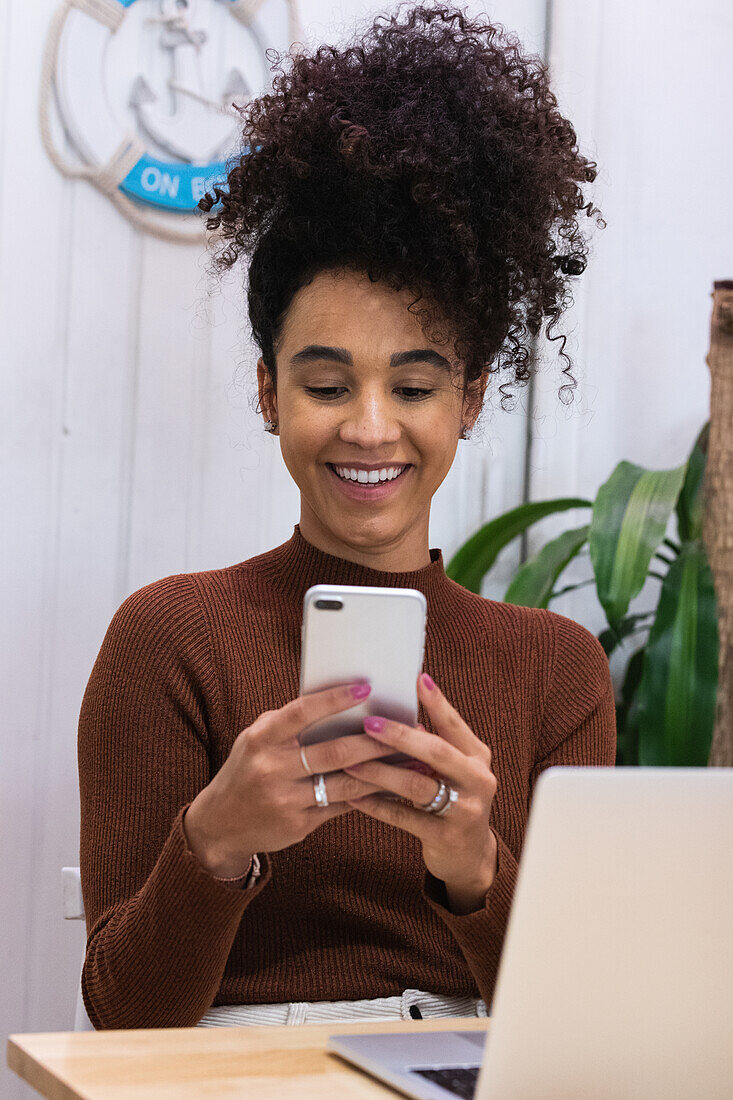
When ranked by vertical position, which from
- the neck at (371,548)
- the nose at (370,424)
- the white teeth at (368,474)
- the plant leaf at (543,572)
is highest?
the nose at (370,424)

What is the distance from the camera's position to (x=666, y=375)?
2516mm

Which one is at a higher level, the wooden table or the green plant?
the green plant

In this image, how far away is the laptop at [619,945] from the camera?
673 mm

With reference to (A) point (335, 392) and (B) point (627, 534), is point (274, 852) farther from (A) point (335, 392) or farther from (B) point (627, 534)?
(B) point (627, 534)

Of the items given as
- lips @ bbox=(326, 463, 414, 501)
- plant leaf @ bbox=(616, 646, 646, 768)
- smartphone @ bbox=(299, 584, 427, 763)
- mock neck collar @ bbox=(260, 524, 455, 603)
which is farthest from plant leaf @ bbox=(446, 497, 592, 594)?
smartphone @ bbox=(299, 584, 427, 763)

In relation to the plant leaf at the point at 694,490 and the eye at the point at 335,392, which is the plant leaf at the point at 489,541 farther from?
the eye at the point at 335,392

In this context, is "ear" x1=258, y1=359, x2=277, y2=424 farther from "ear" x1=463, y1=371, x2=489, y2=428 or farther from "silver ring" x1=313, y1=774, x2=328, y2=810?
"silver ring" x1=313, y1=774, x2=328, y2=810

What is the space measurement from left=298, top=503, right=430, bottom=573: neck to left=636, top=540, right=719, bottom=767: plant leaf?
28.9 inches

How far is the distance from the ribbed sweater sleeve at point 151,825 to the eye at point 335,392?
254 mm

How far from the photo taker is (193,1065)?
80cm

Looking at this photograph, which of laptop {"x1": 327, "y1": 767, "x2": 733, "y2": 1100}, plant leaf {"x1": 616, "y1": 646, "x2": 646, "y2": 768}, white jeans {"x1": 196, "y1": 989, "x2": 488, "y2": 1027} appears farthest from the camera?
plant leaf {"x1": 616, "y1": 646, "x2": 646, "y2": 768}

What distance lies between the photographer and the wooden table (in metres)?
0.75

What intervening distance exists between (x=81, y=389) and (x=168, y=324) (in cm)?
19

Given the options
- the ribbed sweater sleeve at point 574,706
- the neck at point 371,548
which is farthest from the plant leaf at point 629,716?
the neck at point 371,548
